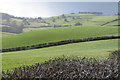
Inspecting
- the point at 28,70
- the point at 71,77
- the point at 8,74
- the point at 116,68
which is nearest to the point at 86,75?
the point at 71,77

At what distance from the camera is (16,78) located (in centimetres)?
1402

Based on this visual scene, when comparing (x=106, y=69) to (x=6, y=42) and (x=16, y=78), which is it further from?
(x=6, y=42)

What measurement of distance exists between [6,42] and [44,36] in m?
13.1

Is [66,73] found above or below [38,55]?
below

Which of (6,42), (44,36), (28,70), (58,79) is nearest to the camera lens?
(58,79)

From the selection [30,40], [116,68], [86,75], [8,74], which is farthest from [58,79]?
[30,40]

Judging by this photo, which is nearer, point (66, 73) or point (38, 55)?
point (66, 73)

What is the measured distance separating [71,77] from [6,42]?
2265 inches

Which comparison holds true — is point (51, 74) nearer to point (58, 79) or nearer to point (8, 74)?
point (58, 79)

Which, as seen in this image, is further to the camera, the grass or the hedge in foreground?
the grass

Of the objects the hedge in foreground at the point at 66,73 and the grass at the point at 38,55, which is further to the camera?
the grass at the point at 38,55

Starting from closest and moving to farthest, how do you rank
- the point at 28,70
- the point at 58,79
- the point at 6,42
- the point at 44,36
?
the point at 58,79
the point at 28,70
the point at 6,42
the point at 44,36

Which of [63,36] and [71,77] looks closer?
[71,77]

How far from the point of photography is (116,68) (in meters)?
16.1
